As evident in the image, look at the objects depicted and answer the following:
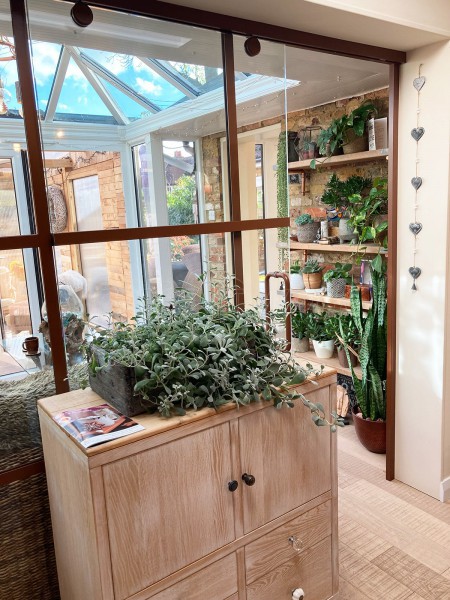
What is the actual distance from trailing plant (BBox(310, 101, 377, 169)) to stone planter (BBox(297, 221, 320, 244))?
47cm

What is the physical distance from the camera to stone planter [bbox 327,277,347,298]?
Result: 11.9 feet

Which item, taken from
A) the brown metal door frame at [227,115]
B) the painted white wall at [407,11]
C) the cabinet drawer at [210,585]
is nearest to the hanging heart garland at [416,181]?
the brown metal door frame at [227,115]

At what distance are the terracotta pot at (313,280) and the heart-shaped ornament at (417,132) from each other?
60.6 inches

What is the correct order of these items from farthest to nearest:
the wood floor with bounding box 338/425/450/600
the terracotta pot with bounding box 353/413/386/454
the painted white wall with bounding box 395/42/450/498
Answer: the terracotta pot with bounding box 353/413/386/454 < the painted white wall with bounding box 395/42/450/498 < the wood floor with bounding box 338/425/450/600

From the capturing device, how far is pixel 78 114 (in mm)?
1631

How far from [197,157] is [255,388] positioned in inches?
37.5

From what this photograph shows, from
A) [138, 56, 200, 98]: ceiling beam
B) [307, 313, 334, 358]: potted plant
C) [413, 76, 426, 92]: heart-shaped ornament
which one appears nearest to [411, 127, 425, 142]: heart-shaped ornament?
[413, 76, 426, 92]: heart-shaped ornament

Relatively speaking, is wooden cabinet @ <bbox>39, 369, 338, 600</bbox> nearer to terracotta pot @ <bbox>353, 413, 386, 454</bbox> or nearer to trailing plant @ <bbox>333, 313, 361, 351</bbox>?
terracotta pot @ <bbox>353, 413, 386, 454</bbox>

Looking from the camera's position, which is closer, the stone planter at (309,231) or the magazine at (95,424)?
the magazine at (95,424)

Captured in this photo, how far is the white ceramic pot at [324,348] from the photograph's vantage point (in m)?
3.79

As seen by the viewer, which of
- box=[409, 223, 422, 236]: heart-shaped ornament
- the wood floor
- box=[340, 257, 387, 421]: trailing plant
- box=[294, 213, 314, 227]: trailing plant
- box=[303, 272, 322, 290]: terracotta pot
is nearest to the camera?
the wood floor

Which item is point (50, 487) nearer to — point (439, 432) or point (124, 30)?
point (124, 30)

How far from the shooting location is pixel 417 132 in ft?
8.16

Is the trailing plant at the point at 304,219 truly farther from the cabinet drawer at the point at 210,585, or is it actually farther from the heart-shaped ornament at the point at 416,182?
the cabinet drawer at the point at 210,585
